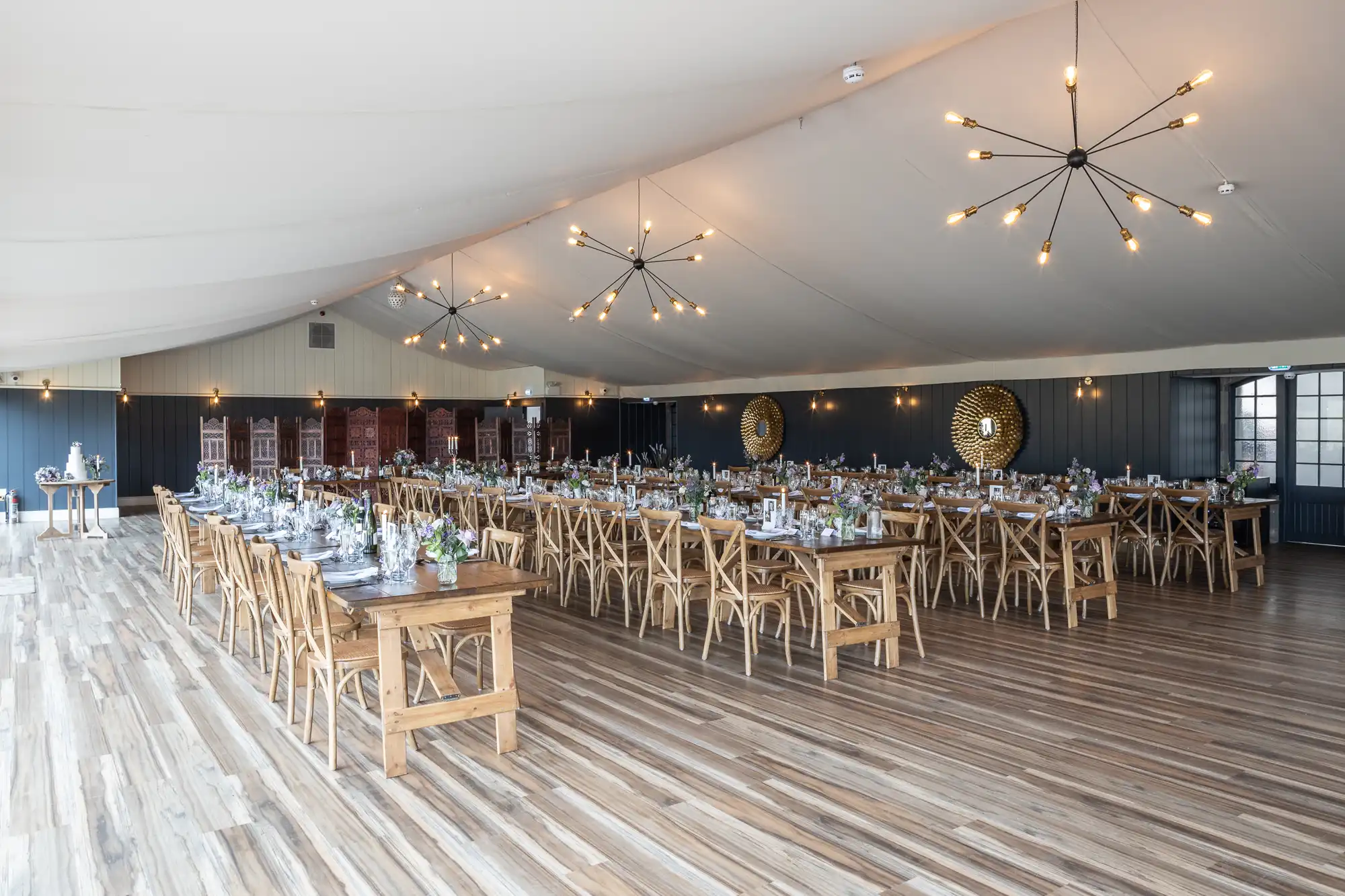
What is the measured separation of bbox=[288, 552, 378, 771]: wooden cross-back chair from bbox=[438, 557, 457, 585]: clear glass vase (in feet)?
1.62

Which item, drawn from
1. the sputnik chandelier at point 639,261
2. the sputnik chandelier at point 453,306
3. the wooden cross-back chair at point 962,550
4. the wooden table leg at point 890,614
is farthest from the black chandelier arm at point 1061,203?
the sputnik chandelier at point 453,306

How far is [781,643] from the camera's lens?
6.70m

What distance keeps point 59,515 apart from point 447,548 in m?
16.2

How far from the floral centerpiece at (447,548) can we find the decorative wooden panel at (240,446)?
53.1 feet

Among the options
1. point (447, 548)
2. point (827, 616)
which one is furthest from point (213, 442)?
point (827, 616)

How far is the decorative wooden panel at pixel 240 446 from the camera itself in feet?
62.4

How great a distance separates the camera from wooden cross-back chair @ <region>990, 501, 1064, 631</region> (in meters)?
7.55

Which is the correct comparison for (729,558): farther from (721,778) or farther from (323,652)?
(323,652)

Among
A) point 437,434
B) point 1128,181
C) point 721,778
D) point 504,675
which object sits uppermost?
point 1128,181

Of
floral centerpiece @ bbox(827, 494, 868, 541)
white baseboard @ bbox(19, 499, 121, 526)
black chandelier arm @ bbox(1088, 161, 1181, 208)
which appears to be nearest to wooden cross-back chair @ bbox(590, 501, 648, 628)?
floral centerpiece @ bbox(827, 494, 868, 541)

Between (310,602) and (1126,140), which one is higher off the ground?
(1126,140)

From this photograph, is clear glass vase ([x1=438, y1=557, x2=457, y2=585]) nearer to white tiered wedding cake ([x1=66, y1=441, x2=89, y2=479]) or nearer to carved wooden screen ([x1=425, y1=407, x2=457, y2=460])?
white tiered wedding cake ([x1=66, y1=441, x2=89, y2=479])

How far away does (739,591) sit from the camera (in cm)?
613

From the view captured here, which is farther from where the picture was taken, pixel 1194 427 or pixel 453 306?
pixel 453 306
